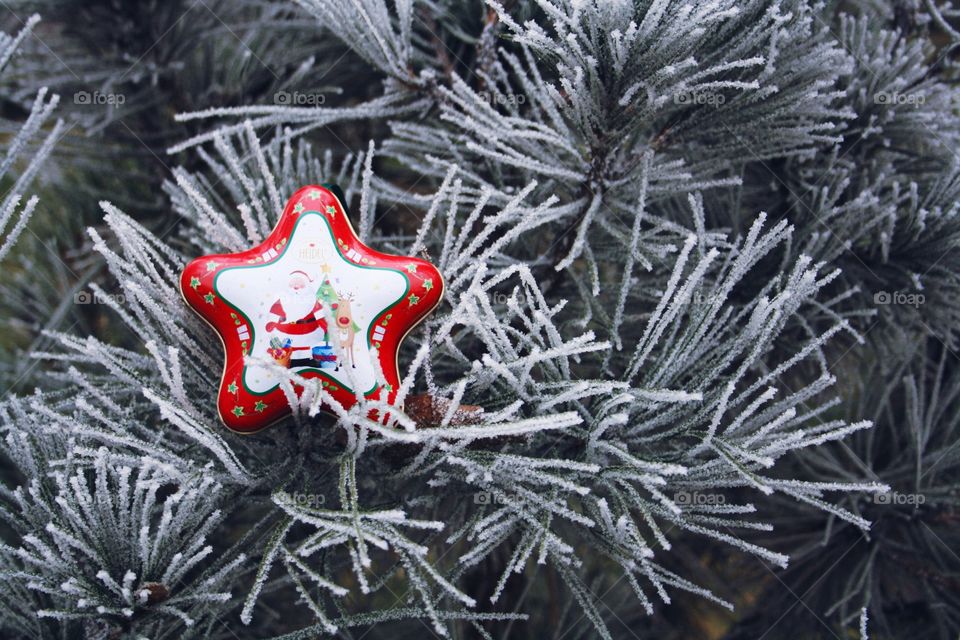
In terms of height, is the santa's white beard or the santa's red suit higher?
the santa's white beard

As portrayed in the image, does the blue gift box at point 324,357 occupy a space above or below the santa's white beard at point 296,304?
below

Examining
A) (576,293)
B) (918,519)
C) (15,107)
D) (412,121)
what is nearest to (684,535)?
(918,519)

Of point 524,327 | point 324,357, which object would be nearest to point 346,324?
point 324,357

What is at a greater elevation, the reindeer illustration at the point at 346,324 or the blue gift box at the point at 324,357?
the reindeer illustration at the point at 346,324

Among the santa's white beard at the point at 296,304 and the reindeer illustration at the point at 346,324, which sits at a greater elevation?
the santa's white beard at the point at 296,304

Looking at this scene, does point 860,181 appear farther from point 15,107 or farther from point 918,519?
point 15,107

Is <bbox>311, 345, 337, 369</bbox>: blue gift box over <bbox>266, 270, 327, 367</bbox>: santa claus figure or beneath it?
beneath
